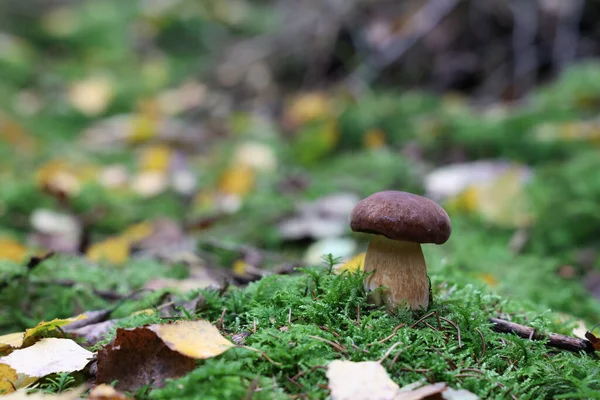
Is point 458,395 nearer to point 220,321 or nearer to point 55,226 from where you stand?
point 220,321

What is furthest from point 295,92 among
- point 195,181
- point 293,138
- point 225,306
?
point 225,306

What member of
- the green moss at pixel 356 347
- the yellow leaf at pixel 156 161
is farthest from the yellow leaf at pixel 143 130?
the green moss at pixel 356 347

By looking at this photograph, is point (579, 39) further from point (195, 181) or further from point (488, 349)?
point (488, 349)

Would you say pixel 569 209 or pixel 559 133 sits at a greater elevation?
pixel 559 133

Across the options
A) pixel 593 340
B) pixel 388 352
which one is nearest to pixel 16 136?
pixel 388 352

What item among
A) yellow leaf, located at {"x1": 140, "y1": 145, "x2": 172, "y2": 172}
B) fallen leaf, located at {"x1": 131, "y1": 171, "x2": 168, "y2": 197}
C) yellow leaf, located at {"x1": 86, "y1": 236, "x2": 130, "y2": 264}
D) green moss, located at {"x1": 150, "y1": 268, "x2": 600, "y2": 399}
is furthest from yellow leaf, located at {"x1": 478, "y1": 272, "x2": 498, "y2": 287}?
yellow leaf, located at {"x1": 140, "y1": 145, "x2": 172, "y2": 172}

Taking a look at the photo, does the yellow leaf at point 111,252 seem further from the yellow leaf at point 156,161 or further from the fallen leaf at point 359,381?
the fallen leaf at point 359,381
